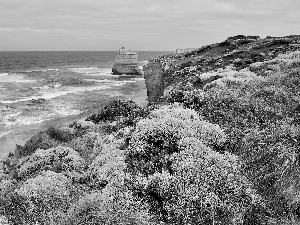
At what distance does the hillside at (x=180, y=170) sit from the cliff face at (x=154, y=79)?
1595 centimetres

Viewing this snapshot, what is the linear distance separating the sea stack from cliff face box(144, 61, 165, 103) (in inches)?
2649

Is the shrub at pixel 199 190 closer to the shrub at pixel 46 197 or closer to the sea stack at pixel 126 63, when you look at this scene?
the shrub at pixel 46 197

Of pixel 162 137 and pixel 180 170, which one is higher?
pixel 162 137

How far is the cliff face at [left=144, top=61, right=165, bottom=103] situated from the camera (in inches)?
1186

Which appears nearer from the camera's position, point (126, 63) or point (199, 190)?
point (199, 190)

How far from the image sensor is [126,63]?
340 feet

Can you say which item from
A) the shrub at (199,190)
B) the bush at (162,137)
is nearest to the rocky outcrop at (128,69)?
the bush at (162,137)

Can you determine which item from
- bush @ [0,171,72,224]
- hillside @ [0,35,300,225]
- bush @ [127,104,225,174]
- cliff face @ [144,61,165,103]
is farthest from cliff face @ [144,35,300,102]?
bush @ [0,171,72,224]

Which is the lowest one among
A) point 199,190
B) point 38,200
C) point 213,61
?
point 38,200

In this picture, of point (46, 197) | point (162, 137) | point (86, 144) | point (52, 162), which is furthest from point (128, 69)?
point (46, 197)

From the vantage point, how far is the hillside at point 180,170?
720 centimetres

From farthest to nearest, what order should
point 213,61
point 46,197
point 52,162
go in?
point 213,61
point 52,162
point 46,197

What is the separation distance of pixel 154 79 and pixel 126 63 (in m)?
72.7

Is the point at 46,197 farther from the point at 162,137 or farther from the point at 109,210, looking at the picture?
the point at 162,137
